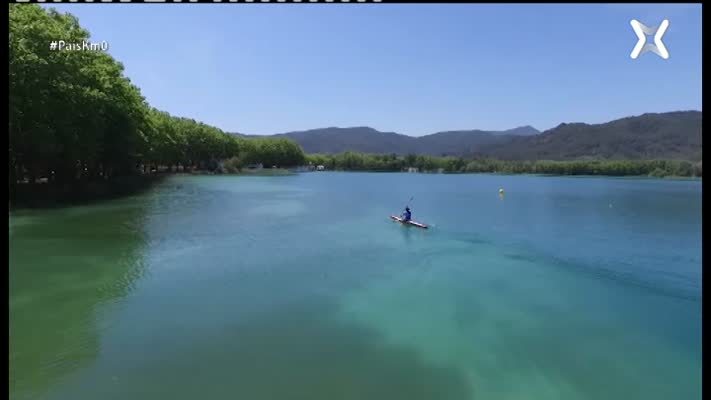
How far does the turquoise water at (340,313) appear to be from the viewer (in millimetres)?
11227

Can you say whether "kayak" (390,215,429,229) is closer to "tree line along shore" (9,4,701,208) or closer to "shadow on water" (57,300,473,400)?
"shadow on water" (57,300,473,400)

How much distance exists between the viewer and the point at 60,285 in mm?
17000

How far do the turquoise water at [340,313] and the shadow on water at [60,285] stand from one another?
0.07 meters

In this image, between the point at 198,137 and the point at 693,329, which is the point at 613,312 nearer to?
the point at 693,329

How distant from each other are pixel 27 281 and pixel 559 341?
60.0 ft

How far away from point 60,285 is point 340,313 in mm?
10075

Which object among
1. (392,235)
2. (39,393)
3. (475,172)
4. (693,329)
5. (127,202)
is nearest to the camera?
(39,393)

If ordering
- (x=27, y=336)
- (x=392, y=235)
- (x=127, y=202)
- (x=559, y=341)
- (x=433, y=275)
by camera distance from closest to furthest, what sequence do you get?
(x=27, y=336), (x=559, y=341), (x=433, y=275), (x=392, y=235), (x=127, y=202)

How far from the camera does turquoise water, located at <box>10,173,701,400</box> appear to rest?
11227 mm

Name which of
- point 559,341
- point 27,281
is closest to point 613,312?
point 559,341

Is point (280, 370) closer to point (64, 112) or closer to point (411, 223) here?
point (411, 223)

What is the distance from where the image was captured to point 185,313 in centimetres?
1508

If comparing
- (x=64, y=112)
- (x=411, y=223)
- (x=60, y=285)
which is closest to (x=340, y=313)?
(x=60, y=285)

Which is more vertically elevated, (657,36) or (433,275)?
(657,36)
